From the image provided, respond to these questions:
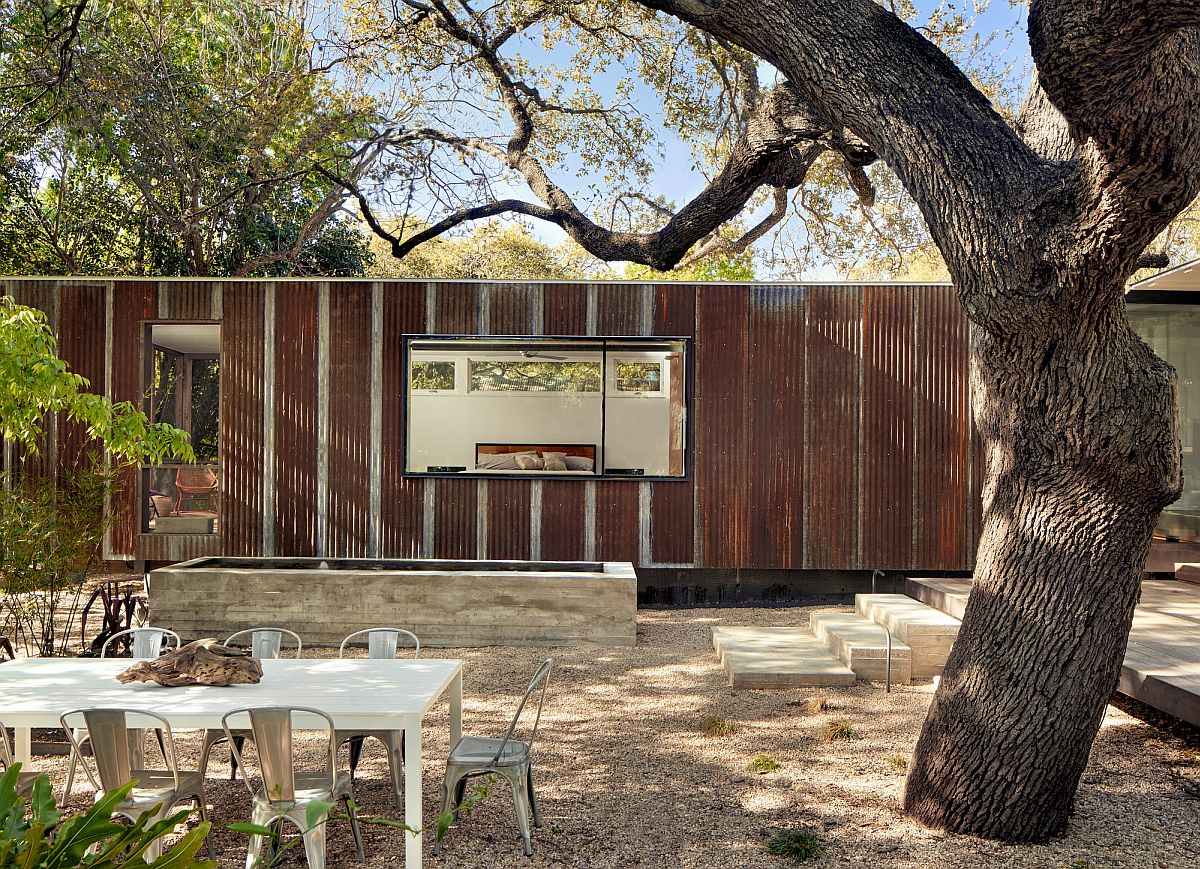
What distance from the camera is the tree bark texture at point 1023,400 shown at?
322 cm

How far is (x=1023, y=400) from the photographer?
137 inches

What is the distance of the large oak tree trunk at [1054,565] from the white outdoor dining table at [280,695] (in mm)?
2013

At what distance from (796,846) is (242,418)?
6853 mm

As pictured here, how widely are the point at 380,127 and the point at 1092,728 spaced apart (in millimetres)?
11416

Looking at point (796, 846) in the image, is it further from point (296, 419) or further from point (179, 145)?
point (179, 145)

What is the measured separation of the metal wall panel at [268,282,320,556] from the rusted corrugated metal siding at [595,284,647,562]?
264 cm

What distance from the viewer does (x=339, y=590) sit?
23.3 feet

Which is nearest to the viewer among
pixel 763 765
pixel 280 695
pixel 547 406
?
pixel 280 695

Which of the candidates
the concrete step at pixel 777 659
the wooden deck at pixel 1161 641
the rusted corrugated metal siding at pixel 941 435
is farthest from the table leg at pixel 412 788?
the rusted corrugated metal siding at pixel 941 435

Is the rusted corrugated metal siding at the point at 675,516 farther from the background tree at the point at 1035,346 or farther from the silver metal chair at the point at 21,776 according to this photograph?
the silver metal chair at the point at 21,776

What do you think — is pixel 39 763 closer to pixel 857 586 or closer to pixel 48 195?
pixel 857 586

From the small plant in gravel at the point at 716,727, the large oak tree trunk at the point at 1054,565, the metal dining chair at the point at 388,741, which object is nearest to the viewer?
the large oak tree trunk at the point at 1054,565

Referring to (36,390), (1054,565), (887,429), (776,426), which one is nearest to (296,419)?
(36,390)

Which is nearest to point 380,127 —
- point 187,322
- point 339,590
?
point 187,322
